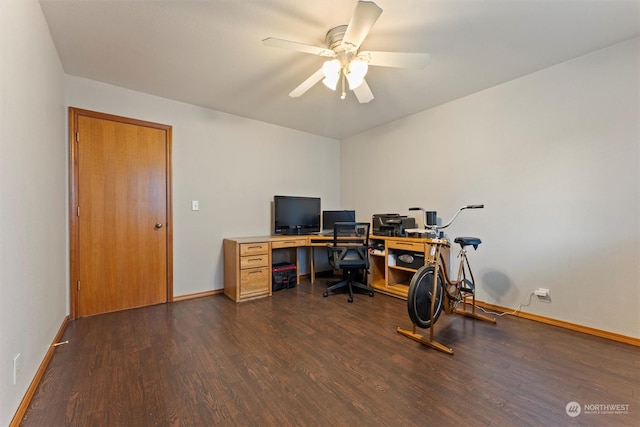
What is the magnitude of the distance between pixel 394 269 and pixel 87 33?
386cm

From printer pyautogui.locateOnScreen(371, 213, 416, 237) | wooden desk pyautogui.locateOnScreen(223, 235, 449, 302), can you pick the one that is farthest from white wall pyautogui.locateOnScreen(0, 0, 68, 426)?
printer pyautogui.locateOnScreen(371, 213, 416, 237)

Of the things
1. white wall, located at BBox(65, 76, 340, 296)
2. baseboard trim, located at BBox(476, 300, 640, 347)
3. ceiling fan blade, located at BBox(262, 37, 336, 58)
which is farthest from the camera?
white wall, located at BBox(65, 76, 340, 296)

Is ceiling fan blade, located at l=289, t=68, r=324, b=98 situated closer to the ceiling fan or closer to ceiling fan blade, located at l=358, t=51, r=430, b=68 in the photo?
the ceiling fan

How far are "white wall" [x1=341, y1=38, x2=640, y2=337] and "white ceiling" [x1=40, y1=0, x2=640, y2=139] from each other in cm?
27

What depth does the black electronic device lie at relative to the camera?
3.86 m

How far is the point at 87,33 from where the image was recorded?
1989 millimetres

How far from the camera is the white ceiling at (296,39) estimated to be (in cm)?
175

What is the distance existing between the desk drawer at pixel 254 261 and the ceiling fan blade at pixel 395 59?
244 cm

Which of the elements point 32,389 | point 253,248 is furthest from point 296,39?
point 32,389

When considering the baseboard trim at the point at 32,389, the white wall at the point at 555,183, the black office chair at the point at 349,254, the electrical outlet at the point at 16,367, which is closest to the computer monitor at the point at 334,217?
the black office chair at the point at 349,254

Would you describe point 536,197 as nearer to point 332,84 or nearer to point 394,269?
point 394,269

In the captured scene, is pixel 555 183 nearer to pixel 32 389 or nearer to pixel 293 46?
pixel 293 46

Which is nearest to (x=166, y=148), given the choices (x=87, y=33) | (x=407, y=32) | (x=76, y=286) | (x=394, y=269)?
(x=87, y=33)

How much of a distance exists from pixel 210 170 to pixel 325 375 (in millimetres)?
2815
